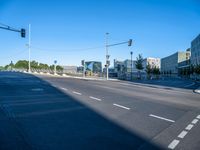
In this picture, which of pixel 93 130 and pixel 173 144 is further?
pixel 93 130

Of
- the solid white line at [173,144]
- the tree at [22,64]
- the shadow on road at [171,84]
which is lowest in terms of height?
the shadow on road at [171,84]

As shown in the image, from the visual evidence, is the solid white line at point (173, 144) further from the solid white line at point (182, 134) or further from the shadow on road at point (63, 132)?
the solid white line at point (182, 134)

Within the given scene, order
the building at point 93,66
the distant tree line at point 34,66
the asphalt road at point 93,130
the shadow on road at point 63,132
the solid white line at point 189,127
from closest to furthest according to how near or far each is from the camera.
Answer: the shadow on road at point 63,132
the asphalt road at point 93,130
the solid white line at point 189,127
the building at point 93,66
the distant tree line at point 34,66

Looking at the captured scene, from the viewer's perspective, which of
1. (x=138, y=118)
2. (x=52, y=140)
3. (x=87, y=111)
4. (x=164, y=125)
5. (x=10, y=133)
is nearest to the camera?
(x=52, y=140)

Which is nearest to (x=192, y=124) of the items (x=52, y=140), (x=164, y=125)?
(x=164, y=125)

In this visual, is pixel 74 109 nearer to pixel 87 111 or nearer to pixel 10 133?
pixel 87 111

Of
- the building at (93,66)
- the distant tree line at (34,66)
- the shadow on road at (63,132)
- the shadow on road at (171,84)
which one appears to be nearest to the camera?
the shadow on road at (63,132)

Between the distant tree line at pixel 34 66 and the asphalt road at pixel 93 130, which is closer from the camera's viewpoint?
the asphalt road at pixel 93 130

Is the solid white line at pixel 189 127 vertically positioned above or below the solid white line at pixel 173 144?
below

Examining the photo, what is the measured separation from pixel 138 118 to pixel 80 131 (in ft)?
9.40

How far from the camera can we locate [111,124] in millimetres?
7664

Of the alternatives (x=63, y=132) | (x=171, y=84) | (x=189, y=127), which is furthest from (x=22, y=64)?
(x=63, y=132)

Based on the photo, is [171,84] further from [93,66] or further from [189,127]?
[93,66]

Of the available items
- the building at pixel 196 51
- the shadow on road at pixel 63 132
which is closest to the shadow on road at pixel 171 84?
the shadow on road at pixel 63 132
